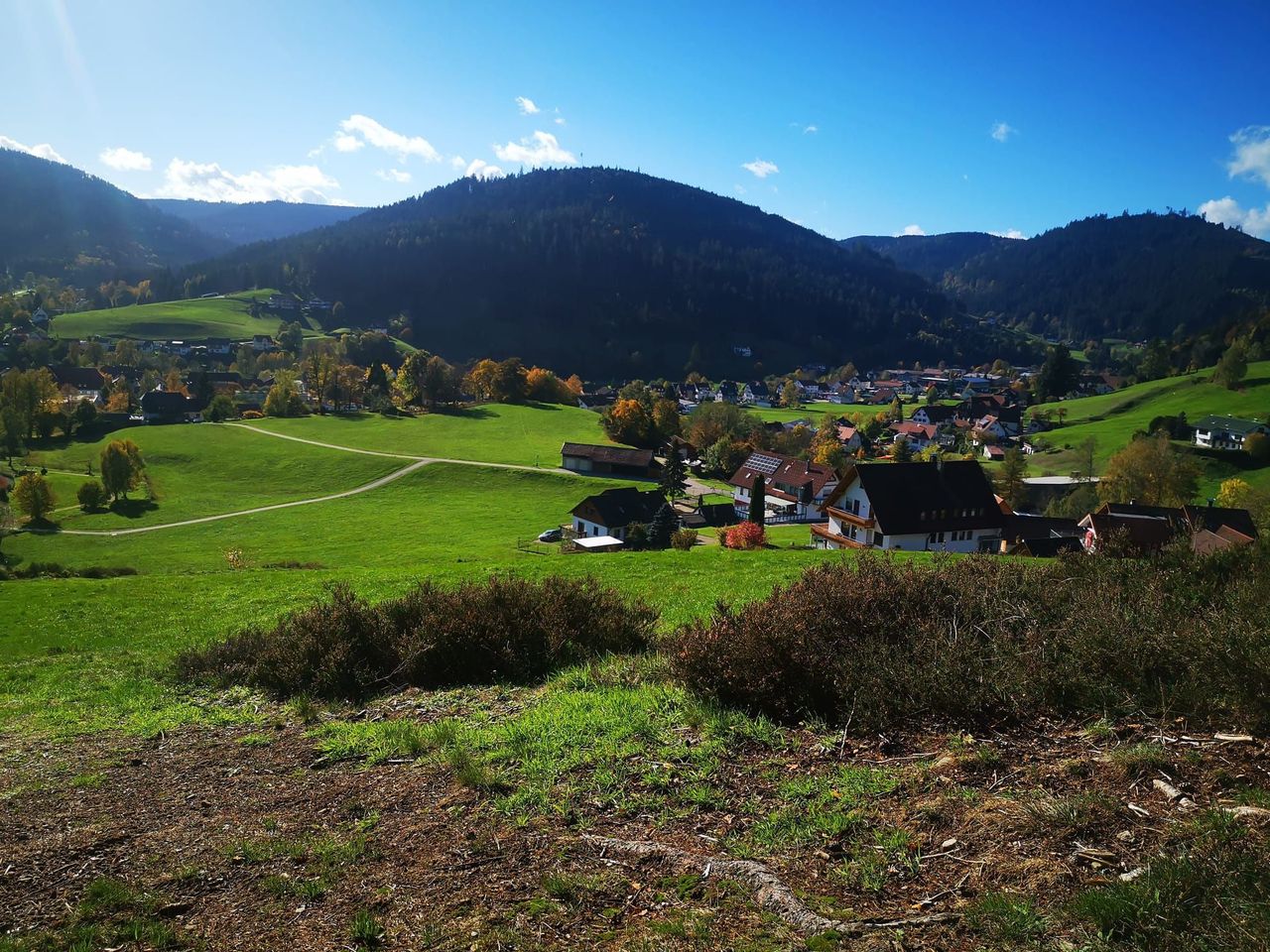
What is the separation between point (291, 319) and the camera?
190 meters

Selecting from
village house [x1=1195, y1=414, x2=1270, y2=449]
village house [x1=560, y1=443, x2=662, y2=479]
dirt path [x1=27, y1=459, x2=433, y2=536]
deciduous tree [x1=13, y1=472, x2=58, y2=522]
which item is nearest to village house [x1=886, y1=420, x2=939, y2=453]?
village house [x1=1195, y1=414, x2=1270, y2=449]

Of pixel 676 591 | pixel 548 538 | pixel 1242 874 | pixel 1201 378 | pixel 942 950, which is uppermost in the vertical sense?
pixel 1201 378

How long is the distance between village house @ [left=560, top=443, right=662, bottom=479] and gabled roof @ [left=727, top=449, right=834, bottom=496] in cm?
1043

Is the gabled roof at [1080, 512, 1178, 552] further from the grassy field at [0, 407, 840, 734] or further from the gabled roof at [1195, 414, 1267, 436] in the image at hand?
the gabled roof at [1195, 414, 1267, 436]

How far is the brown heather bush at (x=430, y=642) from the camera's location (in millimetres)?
10766

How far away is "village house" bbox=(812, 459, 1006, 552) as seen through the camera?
1522 inches

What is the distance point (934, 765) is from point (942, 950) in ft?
7.36

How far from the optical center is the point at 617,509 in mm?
55094

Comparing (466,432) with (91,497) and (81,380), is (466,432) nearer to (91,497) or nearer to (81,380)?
(91,497)

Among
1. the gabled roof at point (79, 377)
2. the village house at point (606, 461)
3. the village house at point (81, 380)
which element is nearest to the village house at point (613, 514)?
the village house at point (606, 461)

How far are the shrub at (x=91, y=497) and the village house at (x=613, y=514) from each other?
41.1 meters

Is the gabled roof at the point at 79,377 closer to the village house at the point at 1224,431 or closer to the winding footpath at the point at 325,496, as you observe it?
the winding footpath at the point at 325,496

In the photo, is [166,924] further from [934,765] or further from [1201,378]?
[1201,378]

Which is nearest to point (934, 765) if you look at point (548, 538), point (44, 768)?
point (44, 768)
